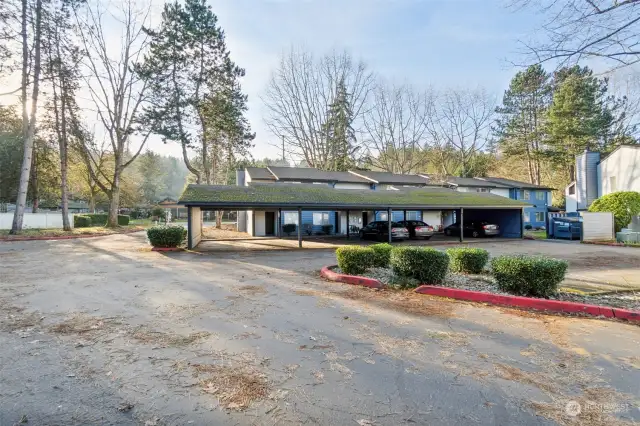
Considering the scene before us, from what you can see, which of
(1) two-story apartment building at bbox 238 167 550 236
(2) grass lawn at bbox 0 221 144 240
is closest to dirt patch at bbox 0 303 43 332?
(1) two-story apartment building at bbox 238 167 550 236

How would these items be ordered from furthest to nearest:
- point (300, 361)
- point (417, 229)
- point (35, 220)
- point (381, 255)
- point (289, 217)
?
1. point (35, 220)
2. point (289, 217)
3. point (417, 229)
4. point (381, 255)
5. point (300, 361)

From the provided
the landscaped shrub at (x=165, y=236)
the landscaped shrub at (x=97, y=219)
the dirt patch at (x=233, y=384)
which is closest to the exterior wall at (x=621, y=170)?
the landscaped shrub at (x=165, y=236)

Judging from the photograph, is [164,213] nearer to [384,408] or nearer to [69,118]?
[69,118]

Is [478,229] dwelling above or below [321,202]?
below

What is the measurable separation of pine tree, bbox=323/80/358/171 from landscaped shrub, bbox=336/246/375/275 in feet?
99.6

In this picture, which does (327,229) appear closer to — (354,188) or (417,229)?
(354,188)

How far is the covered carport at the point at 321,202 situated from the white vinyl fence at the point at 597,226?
3.29 m

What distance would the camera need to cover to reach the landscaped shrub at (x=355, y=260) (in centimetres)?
880

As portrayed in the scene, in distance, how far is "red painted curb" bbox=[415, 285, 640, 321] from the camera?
215 inches

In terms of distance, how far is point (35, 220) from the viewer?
1086 inches

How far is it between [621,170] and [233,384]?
30.6 m

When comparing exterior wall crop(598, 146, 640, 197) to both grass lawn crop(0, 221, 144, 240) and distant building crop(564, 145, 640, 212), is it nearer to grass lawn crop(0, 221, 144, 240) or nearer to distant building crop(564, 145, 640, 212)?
distant building crop(564, 145, 640, 212)

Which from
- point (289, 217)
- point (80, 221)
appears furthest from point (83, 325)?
point (80, 221)

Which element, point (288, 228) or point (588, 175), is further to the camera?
point (588, 175)
